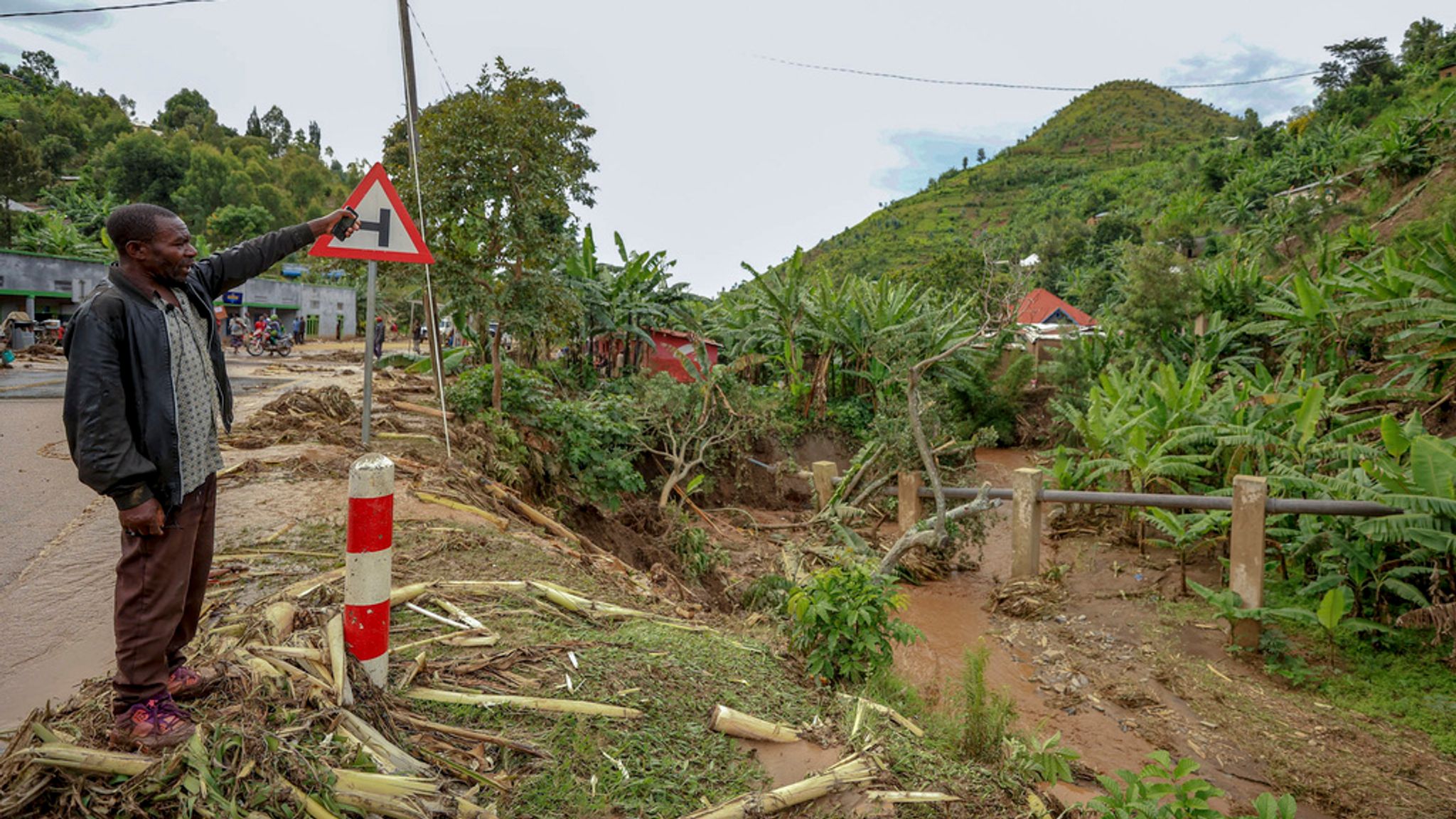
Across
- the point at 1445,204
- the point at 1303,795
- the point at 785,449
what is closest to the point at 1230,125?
the point at 1445,204

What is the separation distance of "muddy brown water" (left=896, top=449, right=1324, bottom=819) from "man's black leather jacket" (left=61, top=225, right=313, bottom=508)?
368 centimetres

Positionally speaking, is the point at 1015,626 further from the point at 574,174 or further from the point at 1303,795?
the point at 574,174

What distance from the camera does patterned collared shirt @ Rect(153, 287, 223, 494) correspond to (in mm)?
2293

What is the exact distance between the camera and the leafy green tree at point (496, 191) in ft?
24.8

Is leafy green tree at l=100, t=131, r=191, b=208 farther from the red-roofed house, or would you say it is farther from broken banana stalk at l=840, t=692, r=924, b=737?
broken banana stalk at l=840, t=692, r=924, b=737

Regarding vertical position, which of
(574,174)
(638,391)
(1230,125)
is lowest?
(638,391)

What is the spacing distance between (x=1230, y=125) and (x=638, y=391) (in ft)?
298

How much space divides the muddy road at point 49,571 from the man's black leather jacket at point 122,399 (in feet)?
4.01

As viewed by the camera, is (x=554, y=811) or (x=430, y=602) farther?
(x=430, y=602)

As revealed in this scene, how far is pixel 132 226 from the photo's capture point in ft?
7.37

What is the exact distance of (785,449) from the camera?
13.1 metres

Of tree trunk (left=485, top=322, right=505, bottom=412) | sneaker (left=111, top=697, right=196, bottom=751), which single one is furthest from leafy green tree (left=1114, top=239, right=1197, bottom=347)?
sneaker (left=111, top=697, right=196, bottom=751)

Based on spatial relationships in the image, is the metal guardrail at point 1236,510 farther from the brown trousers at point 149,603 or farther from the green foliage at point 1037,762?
the brown trousers at point 149,603

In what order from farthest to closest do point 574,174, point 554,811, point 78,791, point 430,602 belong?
point 574,174 → point 430,602 → point 554,811 → point 78,791
